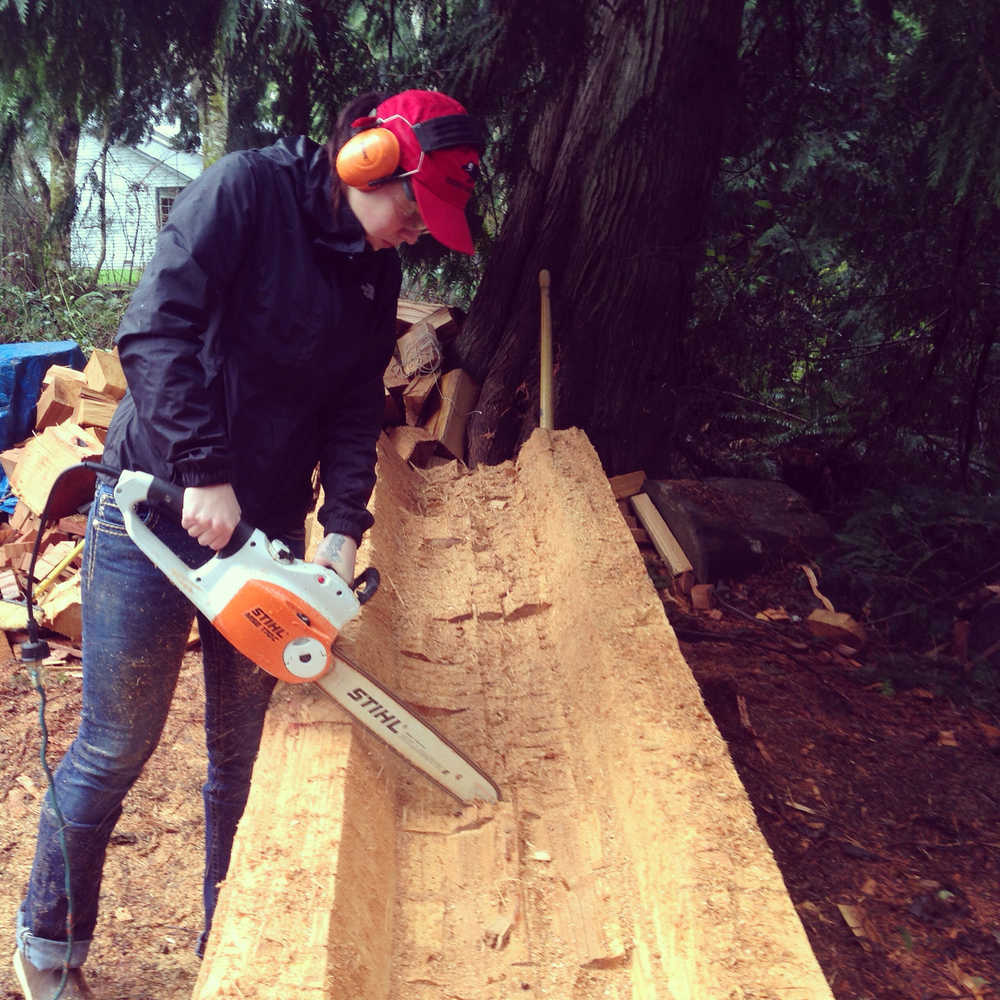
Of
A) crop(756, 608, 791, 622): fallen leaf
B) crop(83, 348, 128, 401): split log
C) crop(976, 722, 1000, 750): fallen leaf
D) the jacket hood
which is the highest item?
the jacket hood

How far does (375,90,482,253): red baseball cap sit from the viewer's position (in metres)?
2.02

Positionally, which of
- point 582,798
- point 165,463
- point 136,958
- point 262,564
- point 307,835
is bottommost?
point 136,958

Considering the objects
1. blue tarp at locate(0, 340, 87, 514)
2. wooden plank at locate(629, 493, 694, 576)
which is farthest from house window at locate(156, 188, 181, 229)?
wooden plank at locate(629, 493, 694, 576)

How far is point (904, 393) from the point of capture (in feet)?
16.7

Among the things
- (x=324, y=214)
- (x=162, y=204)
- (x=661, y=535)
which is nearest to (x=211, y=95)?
(x=324, y=214)

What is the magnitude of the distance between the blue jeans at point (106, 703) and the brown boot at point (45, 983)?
2cm

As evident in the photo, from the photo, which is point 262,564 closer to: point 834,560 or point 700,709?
point 700,709

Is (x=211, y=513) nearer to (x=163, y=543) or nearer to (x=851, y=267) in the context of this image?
(x=163, y=543)

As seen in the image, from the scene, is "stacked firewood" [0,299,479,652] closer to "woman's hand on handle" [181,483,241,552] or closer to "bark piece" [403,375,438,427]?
"bark piece" [403,375,438,427]

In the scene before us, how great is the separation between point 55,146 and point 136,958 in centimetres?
292

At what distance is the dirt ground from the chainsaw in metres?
1.01

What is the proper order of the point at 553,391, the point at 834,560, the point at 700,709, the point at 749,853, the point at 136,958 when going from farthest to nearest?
the point at 834,560 → the point at 553,391 → the point at 136,958 → the point at 700,709 → the point at 749,853

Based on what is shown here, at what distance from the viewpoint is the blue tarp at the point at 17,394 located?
4957 millimetres

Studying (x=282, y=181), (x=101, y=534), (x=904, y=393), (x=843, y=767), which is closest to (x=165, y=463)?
(x=101, y=534)
